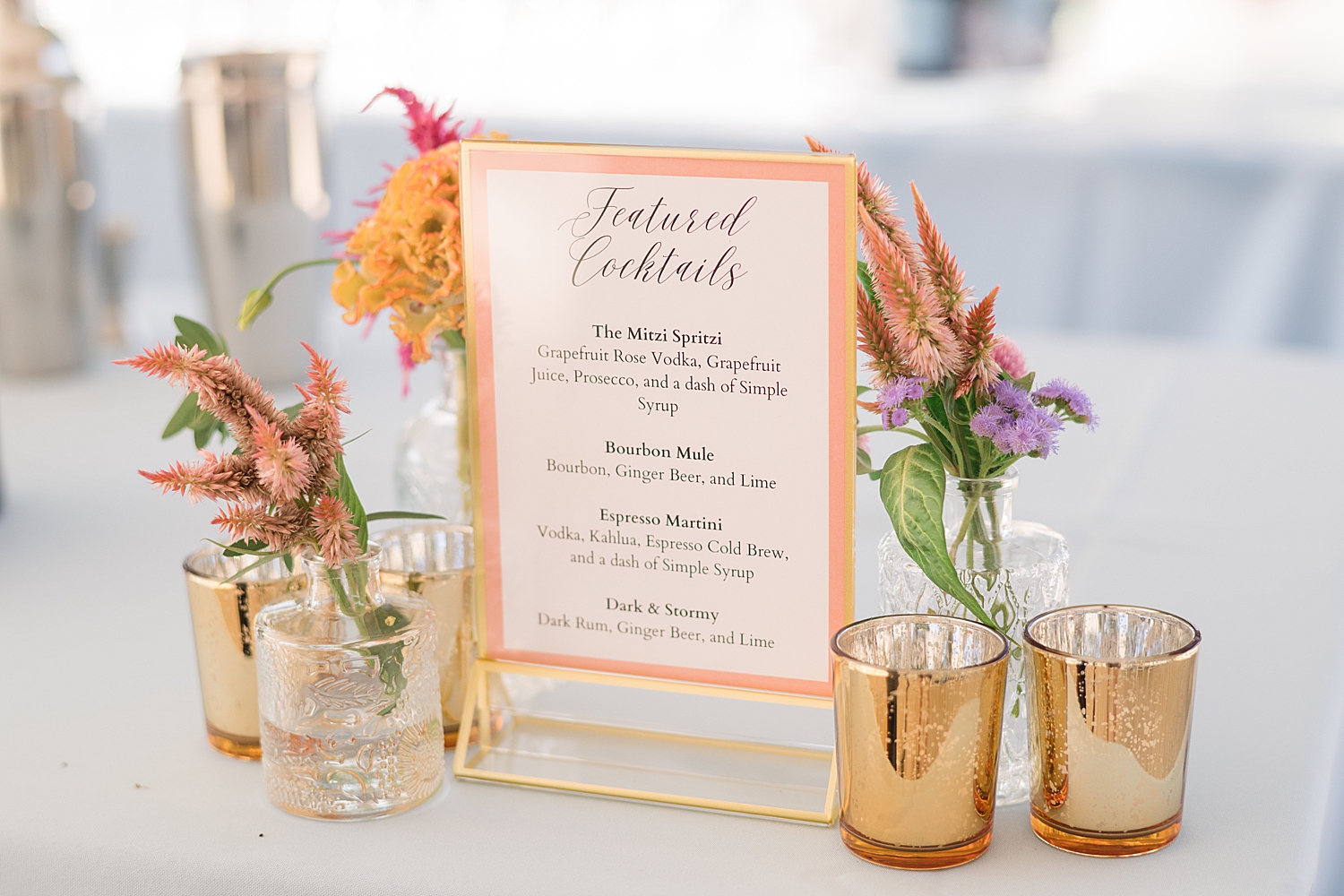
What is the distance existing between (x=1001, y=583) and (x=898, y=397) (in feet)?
0.33

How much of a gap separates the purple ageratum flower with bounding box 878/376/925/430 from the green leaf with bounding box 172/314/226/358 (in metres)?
0.30

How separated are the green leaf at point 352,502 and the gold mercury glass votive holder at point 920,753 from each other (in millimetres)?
195

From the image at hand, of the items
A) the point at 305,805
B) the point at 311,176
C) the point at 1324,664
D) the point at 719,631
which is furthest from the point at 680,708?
the point at 311,176

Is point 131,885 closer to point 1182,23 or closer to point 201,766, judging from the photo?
point 201,766

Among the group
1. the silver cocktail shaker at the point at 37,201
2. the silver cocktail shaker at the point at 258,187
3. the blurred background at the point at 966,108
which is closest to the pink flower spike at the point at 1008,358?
the silver cocktail shaker at the point at 258,187

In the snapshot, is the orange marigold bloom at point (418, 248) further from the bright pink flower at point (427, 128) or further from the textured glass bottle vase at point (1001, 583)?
the textured glass bottle vase at point (1001, 583)

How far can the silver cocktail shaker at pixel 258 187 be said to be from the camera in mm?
1255

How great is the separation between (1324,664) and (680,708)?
0.35 m

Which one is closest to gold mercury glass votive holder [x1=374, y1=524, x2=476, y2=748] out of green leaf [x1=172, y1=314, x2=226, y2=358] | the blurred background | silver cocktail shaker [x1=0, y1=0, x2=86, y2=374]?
green leaf [x1=172, y1=314, x2=226, y2=358]

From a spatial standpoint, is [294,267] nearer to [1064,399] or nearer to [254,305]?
[254,305]

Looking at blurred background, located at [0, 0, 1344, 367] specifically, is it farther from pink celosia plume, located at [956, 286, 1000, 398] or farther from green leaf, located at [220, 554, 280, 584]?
pink celosia plume, located at [956, 286, 1000, 398]

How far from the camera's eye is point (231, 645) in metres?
0.61

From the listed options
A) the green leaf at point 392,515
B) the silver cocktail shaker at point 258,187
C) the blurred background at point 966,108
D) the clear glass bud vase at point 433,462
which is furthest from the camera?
the blurred background at point 966,108

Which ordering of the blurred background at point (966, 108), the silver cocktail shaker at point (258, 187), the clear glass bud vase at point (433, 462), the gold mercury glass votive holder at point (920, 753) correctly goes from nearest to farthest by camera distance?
1. the gold mercury glass votive holder at point (920, 753)
2. the clear glass bud vase at point (433, 462)
3. the silver cocktail shaker at point (258, 187)
4. the blurred background at point (966, 108)
